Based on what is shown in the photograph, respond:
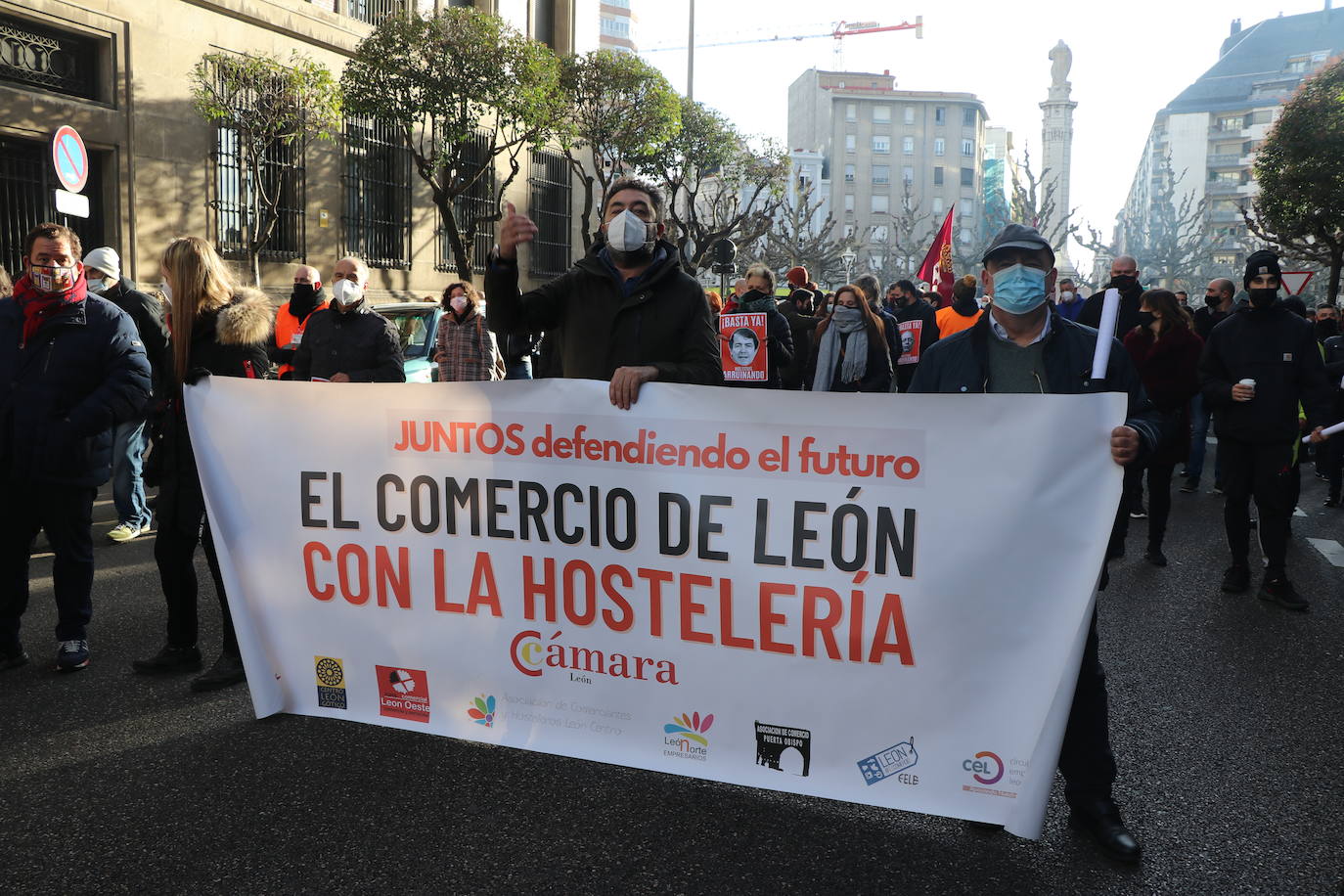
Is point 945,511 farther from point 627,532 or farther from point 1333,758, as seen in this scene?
point 1333,758

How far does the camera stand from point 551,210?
104ft

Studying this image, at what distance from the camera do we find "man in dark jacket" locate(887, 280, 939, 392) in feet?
38.7

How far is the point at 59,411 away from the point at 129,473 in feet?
10.5

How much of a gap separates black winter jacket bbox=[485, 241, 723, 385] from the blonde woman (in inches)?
59.1

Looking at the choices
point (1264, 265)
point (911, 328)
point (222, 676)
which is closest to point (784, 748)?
point (222, 676)

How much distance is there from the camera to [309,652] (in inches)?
140

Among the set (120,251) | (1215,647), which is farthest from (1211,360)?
(120,251)

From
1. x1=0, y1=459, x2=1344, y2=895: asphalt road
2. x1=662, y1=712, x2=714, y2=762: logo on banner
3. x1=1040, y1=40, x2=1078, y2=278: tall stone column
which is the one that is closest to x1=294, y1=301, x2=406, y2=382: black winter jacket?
x1=0, y1=459, x2=1344, y2=895: asphalt road

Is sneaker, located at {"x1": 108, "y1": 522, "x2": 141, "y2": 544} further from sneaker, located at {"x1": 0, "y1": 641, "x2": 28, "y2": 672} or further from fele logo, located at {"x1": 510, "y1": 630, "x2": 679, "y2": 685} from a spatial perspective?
fele logo, located at {"x1": 510, "y1": 630, "x2": 679, "y2": 685}

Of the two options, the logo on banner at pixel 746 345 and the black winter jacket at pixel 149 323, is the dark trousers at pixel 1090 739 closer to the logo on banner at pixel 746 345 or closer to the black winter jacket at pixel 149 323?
the black winter jacket at pixel 149 323

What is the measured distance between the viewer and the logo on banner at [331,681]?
3514 mm

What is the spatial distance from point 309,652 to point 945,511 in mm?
2058

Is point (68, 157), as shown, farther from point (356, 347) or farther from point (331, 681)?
point (331, 681)

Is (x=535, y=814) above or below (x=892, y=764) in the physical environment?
below
